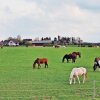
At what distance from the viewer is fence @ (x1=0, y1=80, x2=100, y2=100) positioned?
21594 mm

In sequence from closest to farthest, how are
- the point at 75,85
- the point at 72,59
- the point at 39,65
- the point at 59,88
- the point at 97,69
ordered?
the point at 59,88
the point at 75,85
the point at 97,69
the point at 39,65
the point at 72,59

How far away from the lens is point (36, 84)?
2684 cm

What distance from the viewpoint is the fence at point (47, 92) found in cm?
2159

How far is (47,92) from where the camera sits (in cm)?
2339

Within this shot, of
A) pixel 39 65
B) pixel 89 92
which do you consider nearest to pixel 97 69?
pixel 39 65

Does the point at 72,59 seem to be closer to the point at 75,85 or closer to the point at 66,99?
the point at 75,85

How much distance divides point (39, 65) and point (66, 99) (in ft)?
78.0

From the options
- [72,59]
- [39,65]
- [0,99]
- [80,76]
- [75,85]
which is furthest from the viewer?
[72,59]

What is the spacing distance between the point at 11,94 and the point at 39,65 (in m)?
22.1

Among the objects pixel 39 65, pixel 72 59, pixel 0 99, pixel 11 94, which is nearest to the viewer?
pixel 0 99

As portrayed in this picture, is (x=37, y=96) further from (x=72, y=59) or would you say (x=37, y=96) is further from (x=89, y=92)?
(x=72, y=59)

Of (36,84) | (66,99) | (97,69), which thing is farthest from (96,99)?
(97,69)

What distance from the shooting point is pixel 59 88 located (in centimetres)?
2542

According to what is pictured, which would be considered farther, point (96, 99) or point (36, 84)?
point (36, 84)
